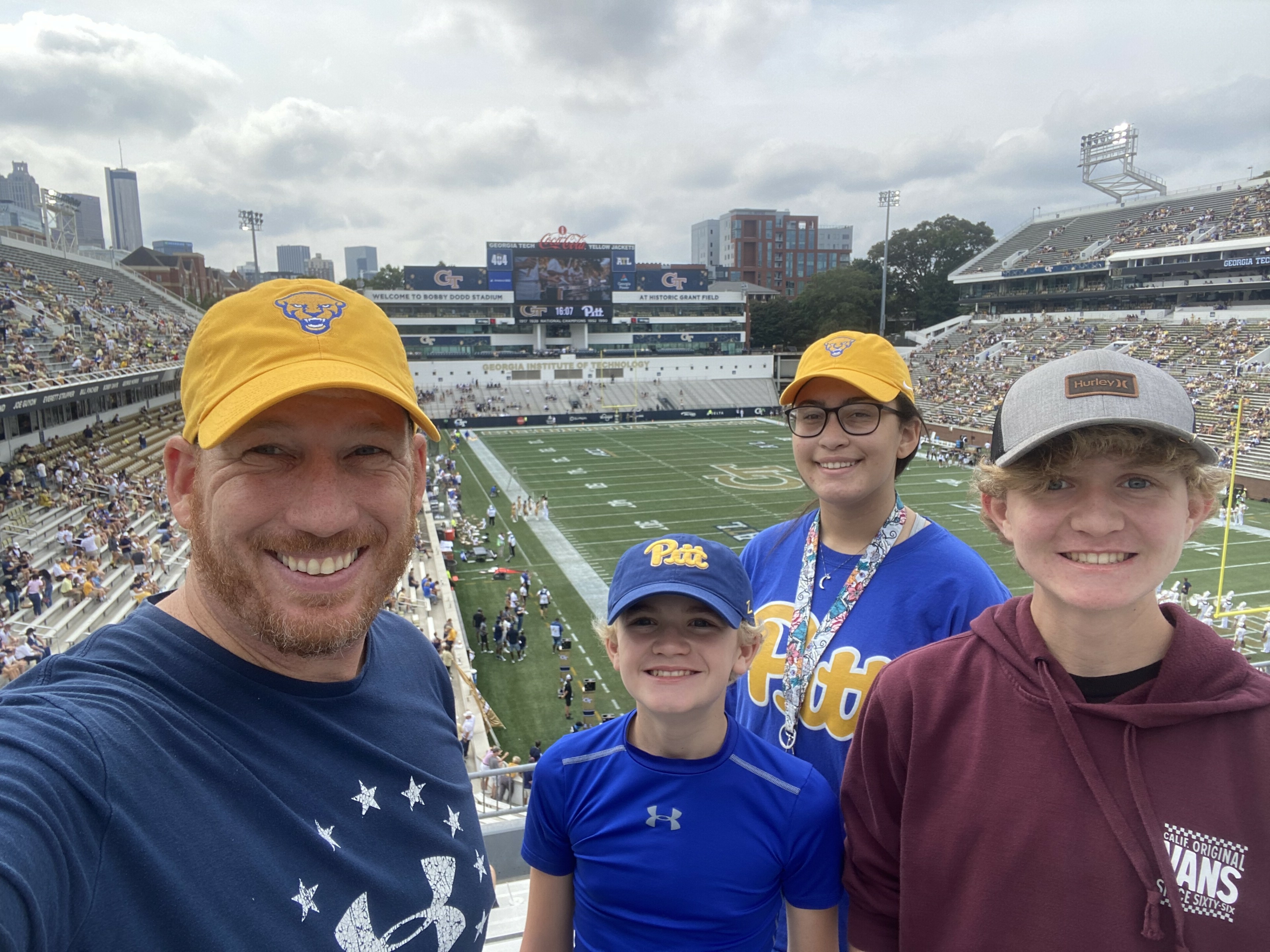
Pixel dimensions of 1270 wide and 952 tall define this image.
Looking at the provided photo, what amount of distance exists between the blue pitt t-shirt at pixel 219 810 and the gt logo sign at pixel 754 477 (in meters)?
27.2

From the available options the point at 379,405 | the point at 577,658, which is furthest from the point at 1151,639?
the point at 577,658

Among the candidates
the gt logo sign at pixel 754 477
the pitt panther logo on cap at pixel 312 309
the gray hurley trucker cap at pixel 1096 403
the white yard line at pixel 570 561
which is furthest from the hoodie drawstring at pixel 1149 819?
the gt logo sign at pixel 754 477

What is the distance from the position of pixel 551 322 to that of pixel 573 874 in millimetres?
58250

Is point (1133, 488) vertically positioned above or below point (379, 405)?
below

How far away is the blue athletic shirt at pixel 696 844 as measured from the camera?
6.50 feet

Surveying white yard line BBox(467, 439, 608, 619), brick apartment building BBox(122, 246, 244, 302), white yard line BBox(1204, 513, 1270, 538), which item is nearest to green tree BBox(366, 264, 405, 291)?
brick apartment building BBox(122, 246, 244, 302)

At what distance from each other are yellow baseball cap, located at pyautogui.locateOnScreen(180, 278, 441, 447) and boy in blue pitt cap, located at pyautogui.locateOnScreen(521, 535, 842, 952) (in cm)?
86

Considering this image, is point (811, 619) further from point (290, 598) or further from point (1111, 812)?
point (290, 598)

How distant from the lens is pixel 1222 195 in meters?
51.1

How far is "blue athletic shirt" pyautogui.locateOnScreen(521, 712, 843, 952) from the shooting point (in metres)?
1.98

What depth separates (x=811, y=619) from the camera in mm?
2568

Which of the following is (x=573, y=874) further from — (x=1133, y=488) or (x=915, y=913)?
(x=1133, y=488)

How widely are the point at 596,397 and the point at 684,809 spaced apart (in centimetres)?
5197

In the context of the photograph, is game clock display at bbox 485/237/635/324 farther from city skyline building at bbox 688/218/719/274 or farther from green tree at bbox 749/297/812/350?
city skyline building at bbox 688/218/719/274
